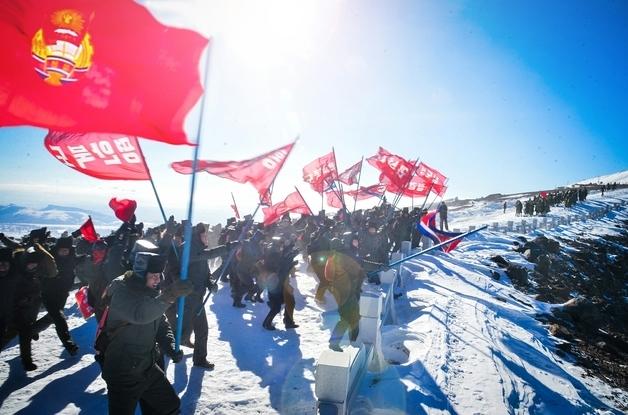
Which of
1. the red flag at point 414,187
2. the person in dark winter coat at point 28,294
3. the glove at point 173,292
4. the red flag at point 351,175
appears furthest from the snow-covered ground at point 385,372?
the red flag at point 351,175

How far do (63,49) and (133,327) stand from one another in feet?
8.30

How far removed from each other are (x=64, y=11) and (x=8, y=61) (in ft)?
2.07

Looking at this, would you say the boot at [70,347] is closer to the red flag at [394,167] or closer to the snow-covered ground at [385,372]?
the snow-covered ground at [385,372]

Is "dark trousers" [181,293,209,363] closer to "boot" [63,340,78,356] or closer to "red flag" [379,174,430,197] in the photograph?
"boot" [63,340,78,356]

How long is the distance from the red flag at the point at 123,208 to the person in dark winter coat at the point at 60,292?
1309 millimetres

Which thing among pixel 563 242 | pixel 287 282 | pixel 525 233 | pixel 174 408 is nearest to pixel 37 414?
pixel 174 408

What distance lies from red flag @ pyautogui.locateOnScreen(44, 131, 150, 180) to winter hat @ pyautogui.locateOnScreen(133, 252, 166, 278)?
6.18 feet

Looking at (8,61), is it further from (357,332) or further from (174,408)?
(357,332)

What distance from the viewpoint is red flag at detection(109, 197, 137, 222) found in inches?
291

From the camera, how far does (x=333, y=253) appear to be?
6484mm

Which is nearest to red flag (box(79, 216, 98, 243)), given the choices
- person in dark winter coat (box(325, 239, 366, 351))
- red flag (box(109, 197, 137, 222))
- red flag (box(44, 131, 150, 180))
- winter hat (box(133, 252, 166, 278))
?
red flag (box(109, 197, 137, 222))

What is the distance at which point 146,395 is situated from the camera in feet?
10.7

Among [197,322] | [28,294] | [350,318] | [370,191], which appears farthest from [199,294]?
[370,191]

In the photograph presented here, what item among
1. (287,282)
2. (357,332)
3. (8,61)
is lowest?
(357,332)
